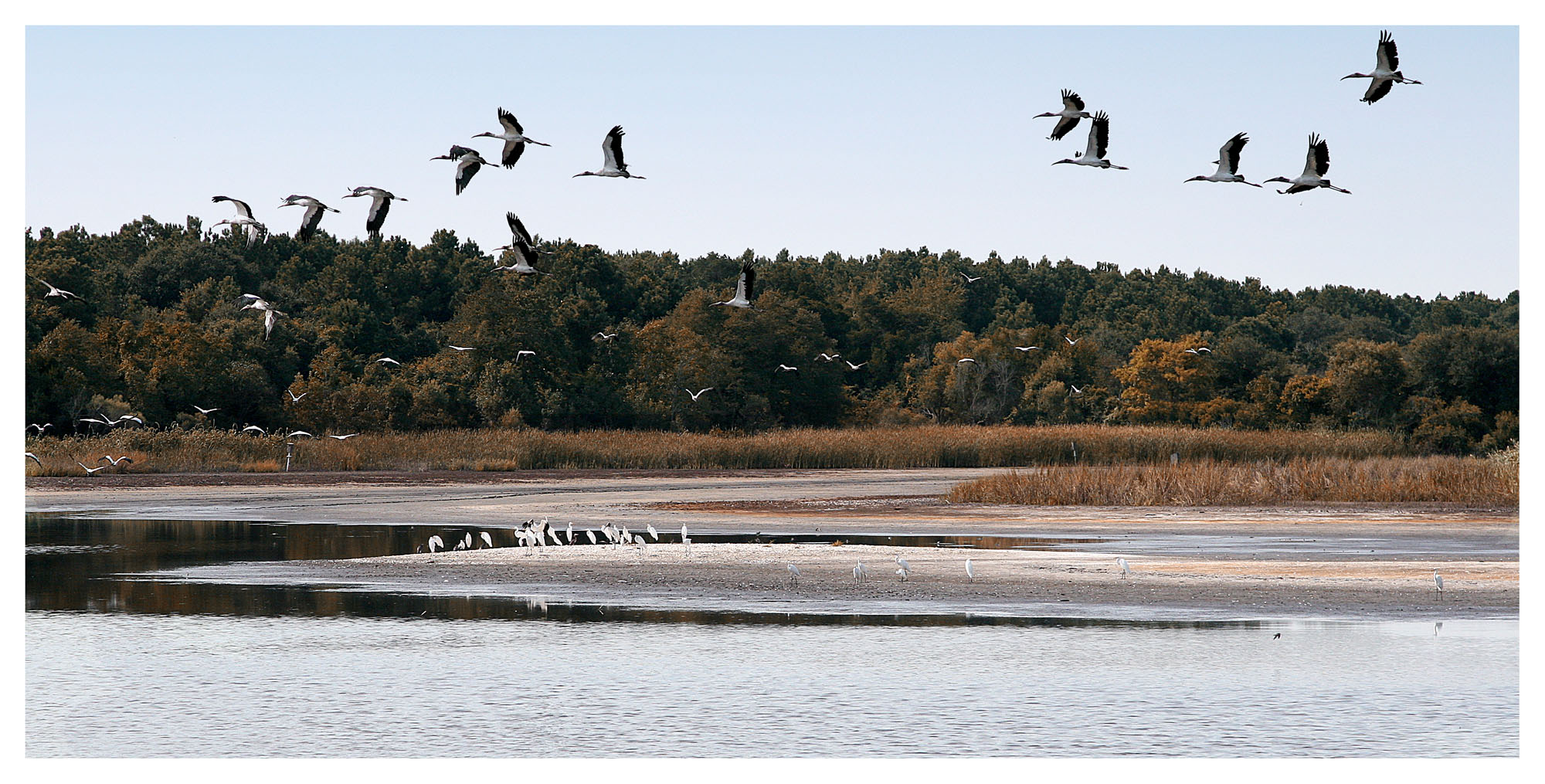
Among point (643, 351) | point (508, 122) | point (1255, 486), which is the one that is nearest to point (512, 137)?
point (508, 122)

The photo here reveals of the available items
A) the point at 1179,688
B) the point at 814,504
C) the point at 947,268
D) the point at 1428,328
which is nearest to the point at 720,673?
the point at 1179,688

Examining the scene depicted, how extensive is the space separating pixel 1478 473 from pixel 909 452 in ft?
91.6

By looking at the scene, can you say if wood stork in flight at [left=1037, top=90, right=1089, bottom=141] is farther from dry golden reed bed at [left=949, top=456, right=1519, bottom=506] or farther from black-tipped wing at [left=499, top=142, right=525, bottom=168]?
dry golden reed bed at [left=949, top=456, right=1519, bottom=506]

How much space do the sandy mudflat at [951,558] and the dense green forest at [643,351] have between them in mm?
23852

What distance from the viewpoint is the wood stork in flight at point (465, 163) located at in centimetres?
2088

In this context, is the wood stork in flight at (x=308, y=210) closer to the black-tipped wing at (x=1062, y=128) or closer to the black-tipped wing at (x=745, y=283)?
the black-tipped wing at (x=745, y=283)

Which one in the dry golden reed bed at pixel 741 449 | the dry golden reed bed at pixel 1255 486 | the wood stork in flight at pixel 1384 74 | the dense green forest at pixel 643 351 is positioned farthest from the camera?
the dense green forest at pixel 643 351

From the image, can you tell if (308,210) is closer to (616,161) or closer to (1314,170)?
(616,161)

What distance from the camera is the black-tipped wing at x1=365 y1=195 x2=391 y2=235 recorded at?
2069 centimetres

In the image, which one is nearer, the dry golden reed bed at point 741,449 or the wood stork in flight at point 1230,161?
the wood stork in flight at point 1230,161

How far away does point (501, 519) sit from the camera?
111 feet

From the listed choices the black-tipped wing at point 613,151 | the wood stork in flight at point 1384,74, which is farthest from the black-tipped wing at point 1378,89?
the black-tipped wing at point 613,151

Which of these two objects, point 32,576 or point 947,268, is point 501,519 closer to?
point 32,576

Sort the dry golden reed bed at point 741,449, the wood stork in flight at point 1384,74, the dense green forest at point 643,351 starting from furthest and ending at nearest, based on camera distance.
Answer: the dense green forest at point 643,351 → the dry golden reed bed at point 741,449 → the wood stork in flight at point 1384,74
